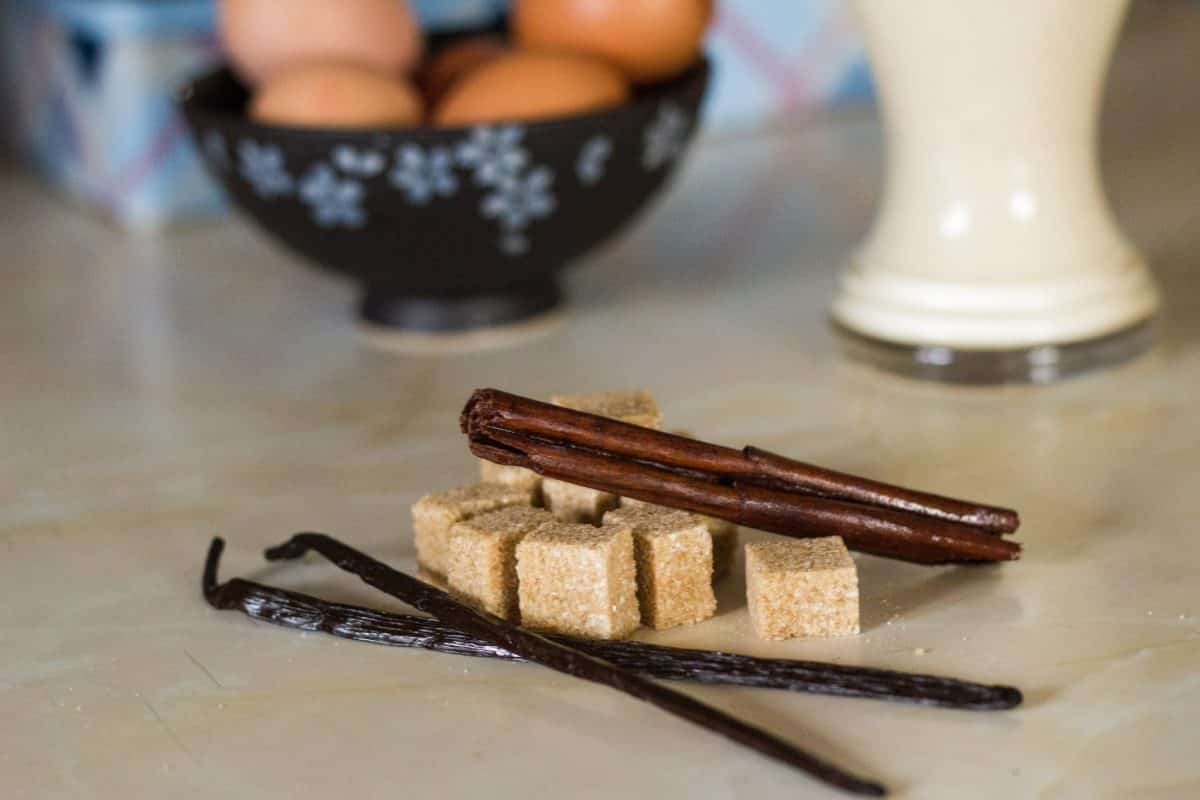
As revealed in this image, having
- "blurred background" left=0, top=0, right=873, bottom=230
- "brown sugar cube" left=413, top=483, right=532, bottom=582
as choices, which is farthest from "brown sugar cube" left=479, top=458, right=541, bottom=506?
"blurred background" left=0, top=0, right=873, bottom=230

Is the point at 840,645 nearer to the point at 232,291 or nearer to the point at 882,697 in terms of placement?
→ the point at 882,697

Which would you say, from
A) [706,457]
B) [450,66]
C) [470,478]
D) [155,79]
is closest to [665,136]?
[450,66]

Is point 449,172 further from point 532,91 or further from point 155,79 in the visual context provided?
point 155,79

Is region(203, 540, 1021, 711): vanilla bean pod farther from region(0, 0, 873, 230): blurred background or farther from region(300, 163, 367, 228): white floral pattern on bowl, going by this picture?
region(0, 0, 873, 230): blurred background

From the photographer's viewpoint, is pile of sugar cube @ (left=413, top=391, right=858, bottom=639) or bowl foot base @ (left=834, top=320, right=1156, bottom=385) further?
bowl foot base @ (left=834, top=320, right=1156, bottom=385)

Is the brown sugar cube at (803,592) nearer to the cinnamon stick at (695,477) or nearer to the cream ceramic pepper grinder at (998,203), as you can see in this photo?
the cinnamon stick at (695,477)

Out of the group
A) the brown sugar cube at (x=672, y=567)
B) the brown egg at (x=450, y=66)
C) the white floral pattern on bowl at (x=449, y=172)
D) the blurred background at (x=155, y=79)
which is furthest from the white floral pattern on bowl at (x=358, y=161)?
the brown sugar cube at (x=672, y=567)

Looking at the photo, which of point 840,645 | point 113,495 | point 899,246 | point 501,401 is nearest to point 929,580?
point 840,645
